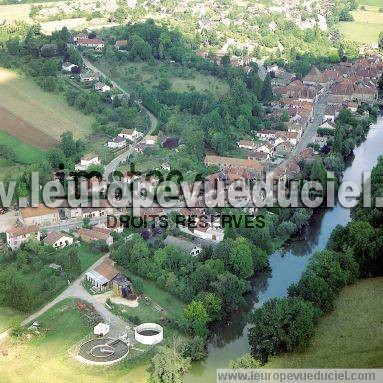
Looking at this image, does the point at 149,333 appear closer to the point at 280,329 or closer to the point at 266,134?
the point at 280,329

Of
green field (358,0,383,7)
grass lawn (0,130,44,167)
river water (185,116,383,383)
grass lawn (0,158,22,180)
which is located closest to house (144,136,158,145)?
grass lawn (0,130,44,167)

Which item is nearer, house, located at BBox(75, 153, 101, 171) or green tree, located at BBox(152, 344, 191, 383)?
green tree, located at BBox(152, 344, 191, 383)

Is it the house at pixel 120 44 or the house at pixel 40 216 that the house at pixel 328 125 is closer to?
the house at pixel 120 44

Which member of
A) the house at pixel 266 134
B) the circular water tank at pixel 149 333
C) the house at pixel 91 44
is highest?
the house at pixel 91 44

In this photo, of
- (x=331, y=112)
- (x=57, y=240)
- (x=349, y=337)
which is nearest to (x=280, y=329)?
(x=349, y=337)

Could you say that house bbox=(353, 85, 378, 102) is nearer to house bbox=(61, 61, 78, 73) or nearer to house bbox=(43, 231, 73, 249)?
house bbox=(61, 61, 78, 73)

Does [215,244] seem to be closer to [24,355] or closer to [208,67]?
[24,355]

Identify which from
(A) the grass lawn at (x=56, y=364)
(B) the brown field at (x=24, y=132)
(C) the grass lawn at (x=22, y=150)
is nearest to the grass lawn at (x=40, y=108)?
(B) the brown field at (x=24, y=132)
